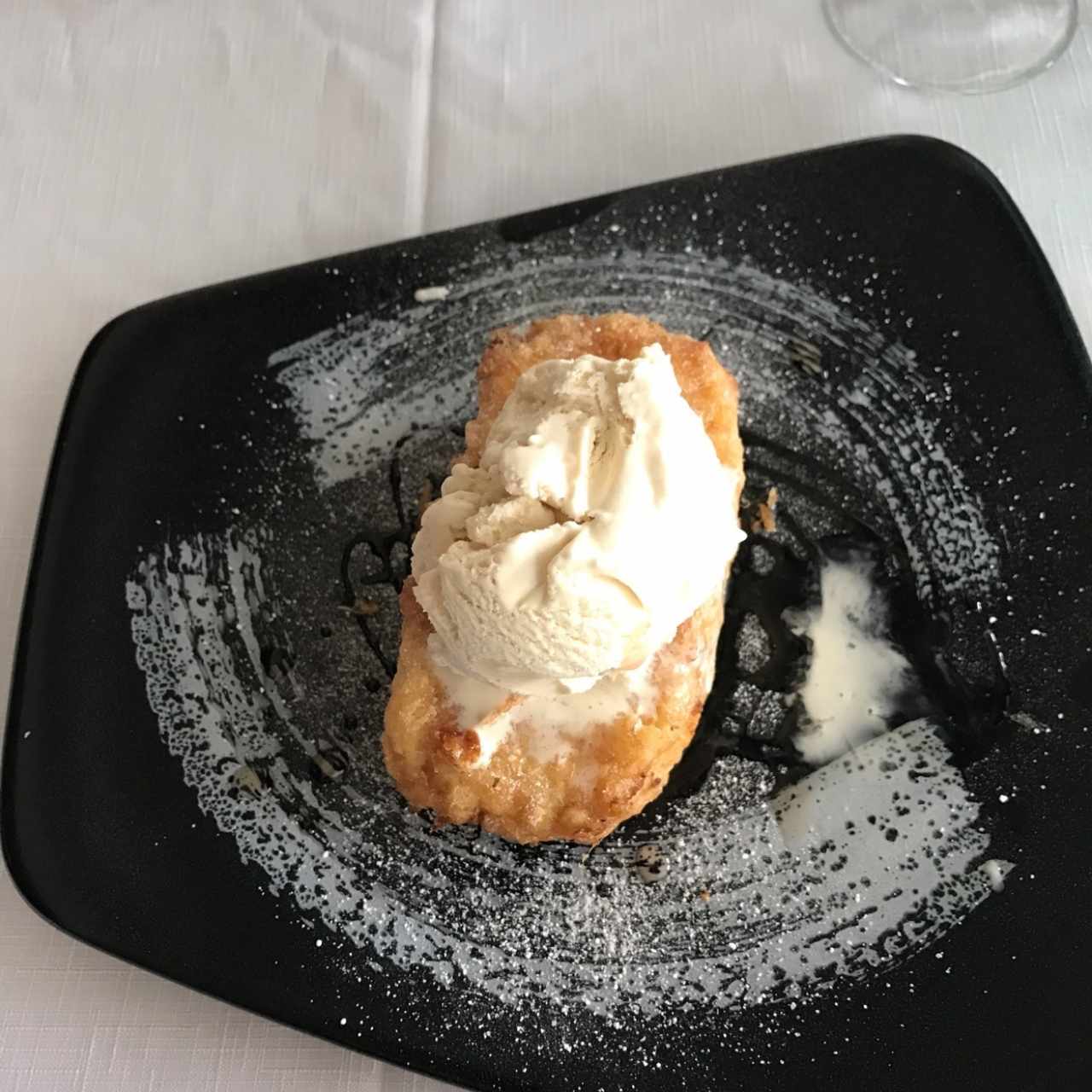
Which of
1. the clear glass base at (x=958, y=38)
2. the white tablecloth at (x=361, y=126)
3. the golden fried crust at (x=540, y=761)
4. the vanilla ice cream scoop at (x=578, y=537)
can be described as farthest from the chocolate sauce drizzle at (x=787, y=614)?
the clear glass base at (x=958, y=38)

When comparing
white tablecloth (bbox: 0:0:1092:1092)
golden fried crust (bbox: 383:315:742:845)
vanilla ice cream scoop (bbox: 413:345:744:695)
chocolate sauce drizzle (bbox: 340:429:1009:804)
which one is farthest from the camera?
white tablecloth (bbox: 0:0:1092:1092)

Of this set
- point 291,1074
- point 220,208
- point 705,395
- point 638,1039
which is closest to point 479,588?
point 705,395

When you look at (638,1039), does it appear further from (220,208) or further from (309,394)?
(220,208)

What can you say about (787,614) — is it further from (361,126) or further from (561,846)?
(361,126)

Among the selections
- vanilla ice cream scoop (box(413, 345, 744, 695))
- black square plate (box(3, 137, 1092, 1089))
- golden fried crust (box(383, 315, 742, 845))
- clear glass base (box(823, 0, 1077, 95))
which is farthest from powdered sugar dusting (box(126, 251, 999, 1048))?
clear glass base (box(823, 0, 1077, 95))

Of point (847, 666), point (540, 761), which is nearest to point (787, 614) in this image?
point (847, 666)

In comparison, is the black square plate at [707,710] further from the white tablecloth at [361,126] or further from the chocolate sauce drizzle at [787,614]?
the white tablecloth at [361,126]

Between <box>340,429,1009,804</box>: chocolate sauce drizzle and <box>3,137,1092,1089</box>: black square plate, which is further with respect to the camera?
<box>340,429,1009,804</box>: chocolate sauce drizzle

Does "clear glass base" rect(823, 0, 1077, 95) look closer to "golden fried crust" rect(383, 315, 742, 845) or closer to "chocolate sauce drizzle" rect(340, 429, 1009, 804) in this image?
"chocolate sauce drizzle" rect(340, 429, 1009, 804)
